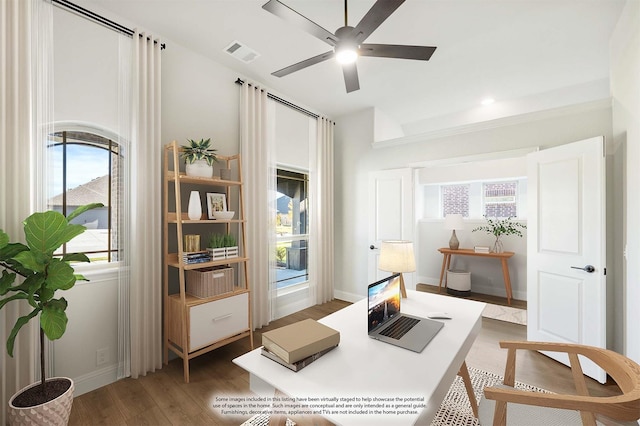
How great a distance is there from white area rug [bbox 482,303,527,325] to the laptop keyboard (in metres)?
2.67

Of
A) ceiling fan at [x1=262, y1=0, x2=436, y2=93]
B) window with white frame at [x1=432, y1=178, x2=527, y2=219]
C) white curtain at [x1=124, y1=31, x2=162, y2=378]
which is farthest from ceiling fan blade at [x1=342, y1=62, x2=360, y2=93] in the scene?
window with white frame at [x1=432, y1=178, x2=527, y2=219]

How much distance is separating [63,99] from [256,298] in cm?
237

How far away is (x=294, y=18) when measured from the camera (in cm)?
158

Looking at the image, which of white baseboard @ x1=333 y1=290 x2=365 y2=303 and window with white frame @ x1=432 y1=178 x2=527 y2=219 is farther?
window with white frame @ x1=432 y1=178 x2=527 y2=219

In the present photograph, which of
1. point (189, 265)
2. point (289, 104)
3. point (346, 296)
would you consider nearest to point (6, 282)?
point (189, 265)

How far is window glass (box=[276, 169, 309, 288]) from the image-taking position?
3684 mm

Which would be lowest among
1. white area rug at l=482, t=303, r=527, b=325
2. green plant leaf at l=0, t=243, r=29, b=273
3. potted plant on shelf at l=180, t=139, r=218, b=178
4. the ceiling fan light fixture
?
white area rug at l=482, t=303, r=527, b=325

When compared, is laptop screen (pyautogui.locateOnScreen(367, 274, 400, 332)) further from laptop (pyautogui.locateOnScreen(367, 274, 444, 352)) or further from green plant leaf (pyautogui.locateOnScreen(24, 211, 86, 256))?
green plant leaf (pyautogui.locateOnScreen(24, 211, 86, 256))

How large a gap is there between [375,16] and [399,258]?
1.43 meters

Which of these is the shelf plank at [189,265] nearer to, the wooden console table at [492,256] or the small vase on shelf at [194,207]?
the small vase on shelf at [194,207]

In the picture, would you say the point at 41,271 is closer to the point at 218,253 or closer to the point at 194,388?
the point at 218,253

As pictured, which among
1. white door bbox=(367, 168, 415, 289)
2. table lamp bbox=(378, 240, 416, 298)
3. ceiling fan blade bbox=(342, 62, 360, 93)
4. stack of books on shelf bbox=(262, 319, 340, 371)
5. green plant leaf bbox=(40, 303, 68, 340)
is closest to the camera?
stack of books on shelf bbox=(262, 319, 340, 371)

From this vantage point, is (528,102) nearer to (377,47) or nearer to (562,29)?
(562,29)

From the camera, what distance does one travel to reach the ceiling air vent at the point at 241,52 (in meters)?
2.59
